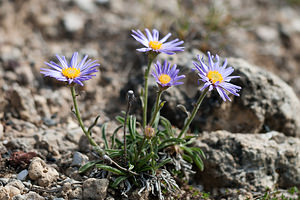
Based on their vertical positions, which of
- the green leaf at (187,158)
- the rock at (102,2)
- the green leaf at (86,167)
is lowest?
the green leaf at (86,167)

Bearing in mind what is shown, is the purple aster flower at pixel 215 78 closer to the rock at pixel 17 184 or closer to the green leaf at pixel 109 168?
the green leaf at pixel 109 168

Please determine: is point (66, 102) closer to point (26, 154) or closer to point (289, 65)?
point (26, 154)

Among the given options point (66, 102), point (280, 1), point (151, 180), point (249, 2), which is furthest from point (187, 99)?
point (280, 1)

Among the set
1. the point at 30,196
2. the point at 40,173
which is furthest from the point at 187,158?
the point at 30,196

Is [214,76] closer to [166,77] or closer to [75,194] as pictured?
[166,77]

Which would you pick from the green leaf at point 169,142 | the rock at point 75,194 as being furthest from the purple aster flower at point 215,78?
the rock at point 75,194

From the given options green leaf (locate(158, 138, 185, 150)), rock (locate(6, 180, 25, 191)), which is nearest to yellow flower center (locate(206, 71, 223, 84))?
green leaf (locate(158, 138, 185, 150))

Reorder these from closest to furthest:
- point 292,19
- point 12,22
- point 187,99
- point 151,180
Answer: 1. point 151,180
2. point 187,99
3. point 12,22
4. point 292,19
